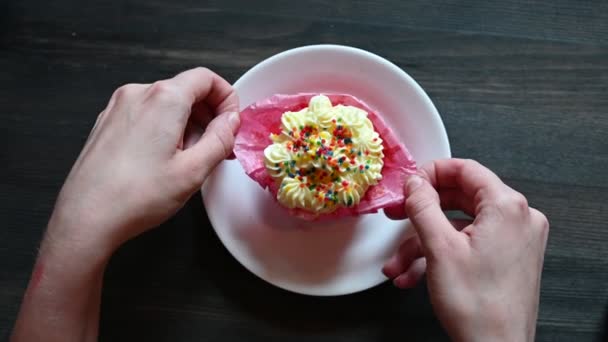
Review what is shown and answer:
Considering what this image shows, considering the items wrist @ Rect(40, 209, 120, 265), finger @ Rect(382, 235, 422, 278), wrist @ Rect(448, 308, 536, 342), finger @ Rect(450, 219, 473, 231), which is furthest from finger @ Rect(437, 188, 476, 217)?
wrist @ Rect(40, 209, 120, 265)

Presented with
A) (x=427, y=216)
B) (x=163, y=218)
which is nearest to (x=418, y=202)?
(x=427, y=216)

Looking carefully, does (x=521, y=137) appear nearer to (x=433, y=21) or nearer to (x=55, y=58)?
(x=433, y=21)

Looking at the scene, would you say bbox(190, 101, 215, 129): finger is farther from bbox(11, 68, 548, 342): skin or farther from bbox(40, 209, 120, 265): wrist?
bbox(40, 209, 120, 265): wrist

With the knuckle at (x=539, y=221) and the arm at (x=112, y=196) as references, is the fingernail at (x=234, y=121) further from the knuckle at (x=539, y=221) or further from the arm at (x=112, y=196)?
the knuckle at (x=539, y=221)

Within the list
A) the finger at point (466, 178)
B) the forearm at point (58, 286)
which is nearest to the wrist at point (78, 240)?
the forearm at point (58, 286)

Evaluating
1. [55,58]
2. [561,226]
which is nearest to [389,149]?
[561,226]
